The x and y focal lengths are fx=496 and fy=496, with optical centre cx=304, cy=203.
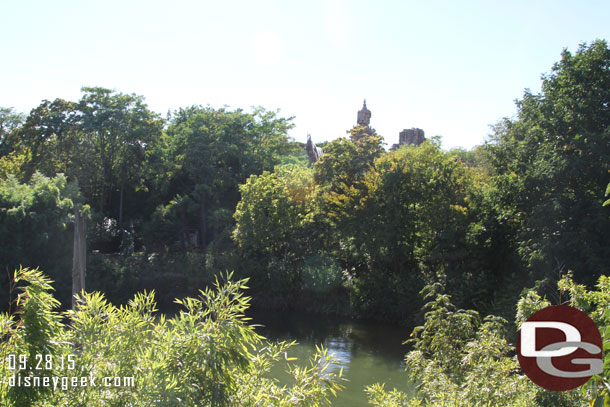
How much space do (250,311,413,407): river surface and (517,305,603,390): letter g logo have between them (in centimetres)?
746

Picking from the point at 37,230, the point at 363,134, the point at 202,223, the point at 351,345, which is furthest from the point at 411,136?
the point at 37,230

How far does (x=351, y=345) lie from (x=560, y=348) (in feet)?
38.8

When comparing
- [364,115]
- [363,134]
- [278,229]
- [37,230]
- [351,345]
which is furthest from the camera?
[364,115]

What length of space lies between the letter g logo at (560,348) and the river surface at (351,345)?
7464 mm

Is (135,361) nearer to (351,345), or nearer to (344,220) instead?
(351,345)

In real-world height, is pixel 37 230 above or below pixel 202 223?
below

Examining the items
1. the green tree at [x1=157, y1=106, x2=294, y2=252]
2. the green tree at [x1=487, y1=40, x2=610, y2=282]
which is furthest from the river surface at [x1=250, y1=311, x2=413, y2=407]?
the green tree at [x1=157, y1=106, x2=294, y2=252]

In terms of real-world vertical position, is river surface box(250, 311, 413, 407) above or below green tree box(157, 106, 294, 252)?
below

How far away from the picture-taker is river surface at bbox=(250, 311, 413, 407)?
11.0 meters

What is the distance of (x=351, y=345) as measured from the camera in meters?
14.0

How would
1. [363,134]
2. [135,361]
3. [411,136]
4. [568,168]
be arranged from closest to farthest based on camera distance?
[135,361] → [568,168] → [363,134] → [411,136]

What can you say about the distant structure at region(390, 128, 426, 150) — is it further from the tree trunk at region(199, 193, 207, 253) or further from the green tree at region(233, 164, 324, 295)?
the green tree at region(233, 164, 324, 295)

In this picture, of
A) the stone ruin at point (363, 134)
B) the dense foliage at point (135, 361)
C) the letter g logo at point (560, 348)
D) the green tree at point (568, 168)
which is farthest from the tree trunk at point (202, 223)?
the letter g logo at point (560, 348)

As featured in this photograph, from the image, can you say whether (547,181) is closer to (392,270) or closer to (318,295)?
(392,270)
